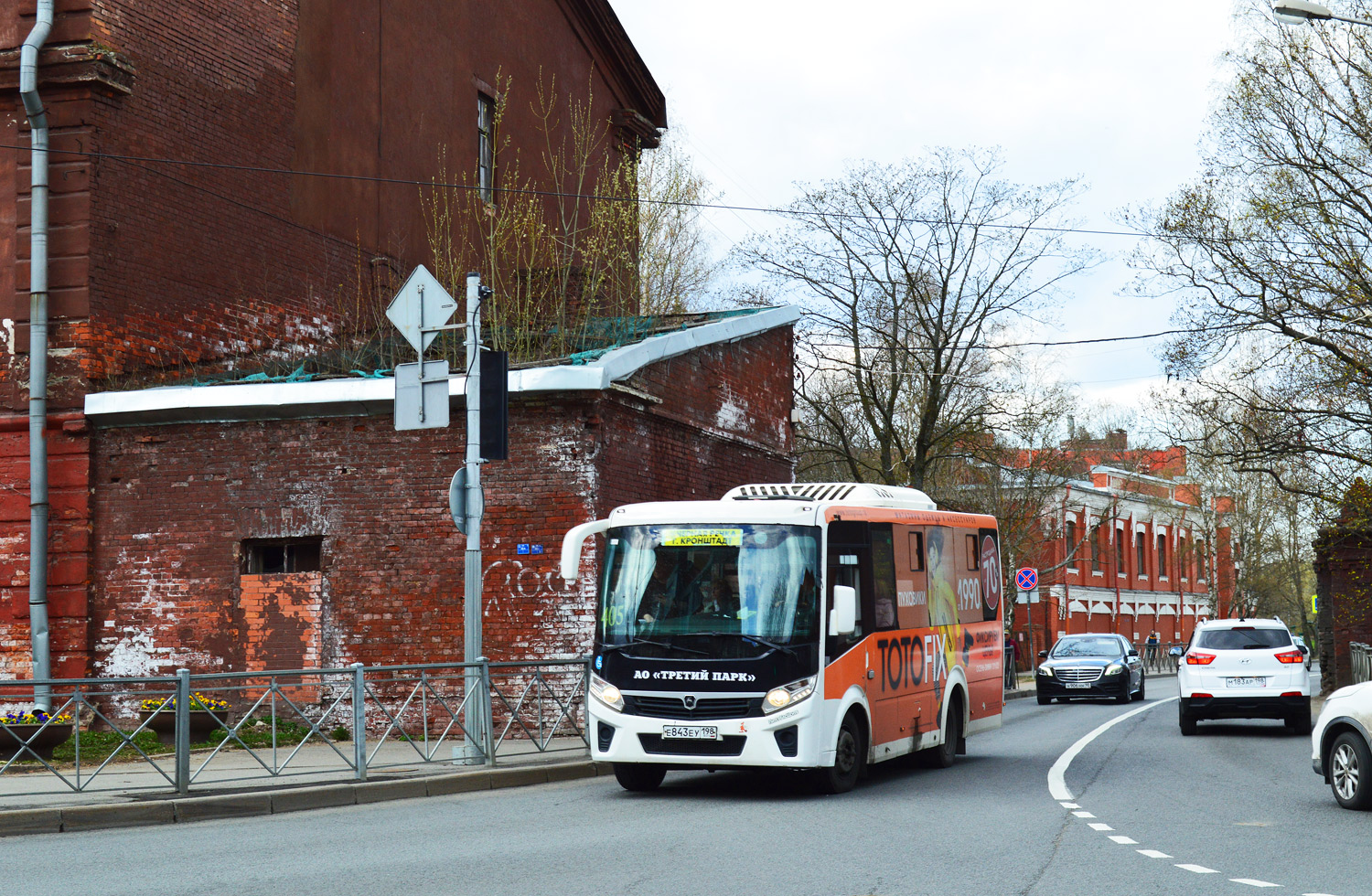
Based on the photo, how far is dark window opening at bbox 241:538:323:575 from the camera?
58.0 ft

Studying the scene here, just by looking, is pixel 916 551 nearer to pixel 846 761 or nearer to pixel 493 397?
pixel 846 761

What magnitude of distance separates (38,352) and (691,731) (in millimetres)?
10662

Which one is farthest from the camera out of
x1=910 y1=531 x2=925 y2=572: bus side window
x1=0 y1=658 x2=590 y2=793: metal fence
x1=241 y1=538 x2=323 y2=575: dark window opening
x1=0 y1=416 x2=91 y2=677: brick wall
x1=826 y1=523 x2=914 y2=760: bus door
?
x1=241 y1=538 x2=323 y2=575: dark window opening

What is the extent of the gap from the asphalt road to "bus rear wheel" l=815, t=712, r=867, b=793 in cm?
25

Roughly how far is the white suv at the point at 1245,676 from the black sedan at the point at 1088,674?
10183mm

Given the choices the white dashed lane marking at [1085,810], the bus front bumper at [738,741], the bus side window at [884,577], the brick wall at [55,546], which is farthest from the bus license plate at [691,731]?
the brick wall at [55,546]

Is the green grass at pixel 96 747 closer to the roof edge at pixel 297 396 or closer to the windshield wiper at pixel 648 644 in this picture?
the windshield wiper at pixel 648 644

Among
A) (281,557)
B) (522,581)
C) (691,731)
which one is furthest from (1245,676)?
(281,557)

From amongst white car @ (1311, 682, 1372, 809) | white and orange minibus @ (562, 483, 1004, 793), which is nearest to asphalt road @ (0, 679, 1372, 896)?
white car @ (1311, 682, 1372, 809)

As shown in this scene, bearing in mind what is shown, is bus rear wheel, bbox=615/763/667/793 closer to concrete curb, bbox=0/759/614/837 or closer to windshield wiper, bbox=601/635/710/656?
windshield wiper, bbox=601/635/710/656

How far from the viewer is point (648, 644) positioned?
12.2 metres

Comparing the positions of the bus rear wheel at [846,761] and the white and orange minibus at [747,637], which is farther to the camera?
the bus rear wheel at [846,761]

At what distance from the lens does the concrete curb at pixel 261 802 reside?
10.8 m

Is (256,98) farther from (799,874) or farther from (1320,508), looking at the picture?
(1320,508)
